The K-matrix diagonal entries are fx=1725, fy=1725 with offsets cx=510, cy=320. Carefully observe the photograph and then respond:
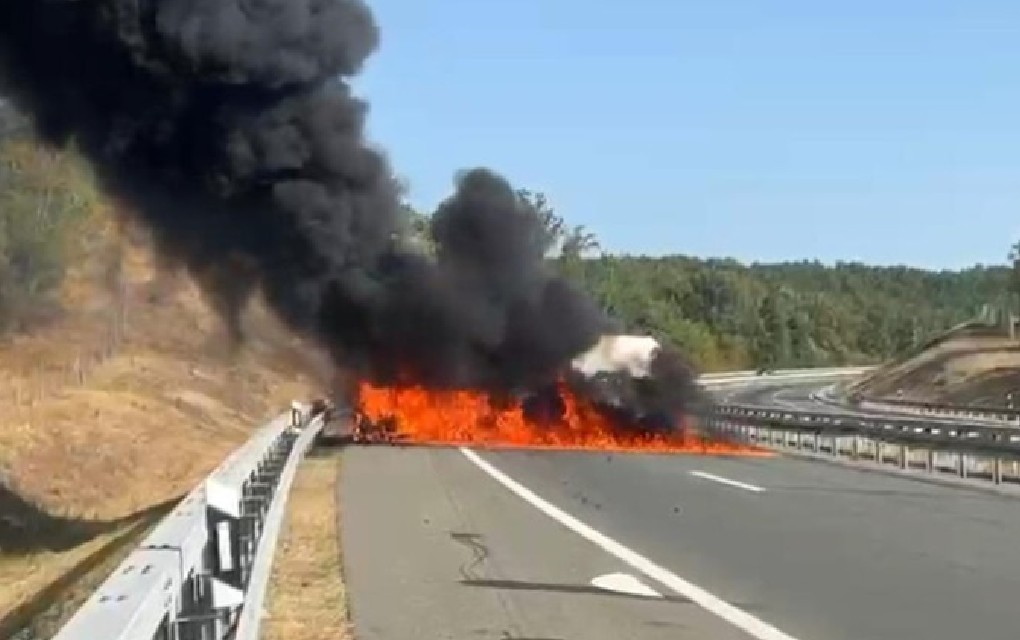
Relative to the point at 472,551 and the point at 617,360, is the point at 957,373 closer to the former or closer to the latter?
the point at 617,360

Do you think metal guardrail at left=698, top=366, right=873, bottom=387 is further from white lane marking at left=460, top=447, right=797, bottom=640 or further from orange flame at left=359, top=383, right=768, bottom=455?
white lane marking at left=460, top=447, right=797, bottom=640

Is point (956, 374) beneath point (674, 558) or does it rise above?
above

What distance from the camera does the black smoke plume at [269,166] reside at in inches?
984

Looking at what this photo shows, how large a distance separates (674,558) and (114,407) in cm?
3012

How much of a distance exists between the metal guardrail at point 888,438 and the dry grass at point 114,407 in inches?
426

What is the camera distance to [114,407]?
43031mm

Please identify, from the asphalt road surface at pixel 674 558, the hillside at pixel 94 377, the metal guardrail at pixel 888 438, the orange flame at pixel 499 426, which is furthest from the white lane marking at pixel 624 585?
the orange flame at pixel 499 426

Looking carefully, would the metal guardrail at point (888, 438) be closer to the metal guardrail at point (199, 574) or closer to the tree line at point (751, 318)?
the metal guardrail at point (199, 574)

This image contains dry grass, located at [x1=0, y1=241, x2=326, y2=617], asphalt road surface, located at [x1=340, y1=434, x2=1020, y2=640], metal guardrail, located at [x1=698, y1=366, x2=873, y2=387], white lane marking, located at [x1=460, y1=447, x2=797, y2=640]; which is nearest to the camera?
white lane marking, located at [x1=460, y1=447, x2=797, y2=640]

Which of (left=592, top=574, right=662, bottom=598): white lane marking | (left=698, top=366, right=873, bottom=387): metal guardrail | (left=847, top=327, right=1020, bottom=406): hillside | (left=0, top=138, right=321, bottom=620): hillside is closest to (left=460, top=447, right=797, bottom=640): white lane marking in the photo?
(left=592, top=574, right=662, bottom=598): white lane marking

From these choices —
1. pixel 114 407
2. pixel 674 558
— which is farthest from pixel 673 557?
pixel 114 407

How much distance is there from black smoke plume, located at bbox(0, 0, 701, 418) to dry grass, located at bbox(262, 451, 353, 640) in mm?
6878

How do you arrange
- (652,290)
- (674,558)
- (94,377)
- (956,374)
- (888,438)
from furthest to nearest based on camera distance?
(652,290), (956,374), (94,377), (888,438), (674,558)

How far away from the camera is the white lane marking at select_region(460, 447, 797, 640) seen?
11.1m
